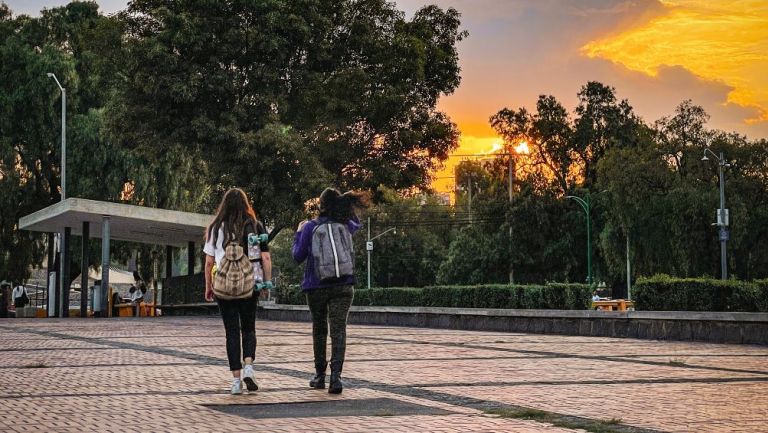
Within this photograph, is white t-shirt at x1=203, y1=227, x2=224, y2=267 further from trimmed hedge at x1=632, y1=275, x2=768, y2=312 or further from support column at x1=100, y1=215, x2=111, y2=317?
support column at x1=100, y1=215, x2=111, y2=317

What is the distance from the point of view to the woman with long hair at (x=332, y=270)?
9914 millimetres

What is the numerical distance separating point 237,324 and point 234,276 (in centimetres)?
47

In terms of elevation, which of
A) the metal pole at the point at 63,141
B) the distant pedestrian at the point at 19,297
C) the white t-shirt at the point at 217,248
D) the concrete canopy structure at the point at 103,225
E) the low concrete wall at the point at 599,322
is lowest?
the low concrete wall at the point at 599,322

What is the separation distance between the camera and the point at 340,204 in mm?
10125

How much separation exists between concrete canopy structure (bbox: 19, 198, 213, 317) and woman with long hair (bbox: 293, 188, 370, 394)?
23.9m

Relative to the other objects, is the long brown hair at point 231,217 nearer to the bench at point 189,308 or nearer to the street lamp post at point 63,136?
the bench at point 189,308

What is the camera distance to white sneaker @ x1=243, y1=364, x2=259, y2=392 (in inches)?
383

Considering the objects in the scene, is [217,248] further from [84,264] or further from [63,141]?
[63,141]

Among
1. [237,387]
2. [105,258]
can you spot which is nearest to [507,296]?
[105,258]

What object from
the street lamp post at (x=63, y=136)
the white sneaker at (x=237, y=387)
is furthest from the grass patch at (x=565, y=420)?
the street lamp post at (x=63, y=136)

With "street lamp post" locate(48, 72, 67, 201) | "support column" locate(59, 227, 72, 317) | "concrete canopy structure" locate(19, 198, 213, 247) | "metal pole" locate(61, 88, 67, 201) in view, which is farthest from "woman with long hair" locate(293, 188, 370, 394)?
"street lamp post" locate(48, 72, 67, 201)

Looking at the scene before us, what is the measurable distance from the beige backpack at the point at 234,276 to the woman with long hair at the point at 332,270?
0.50 metres

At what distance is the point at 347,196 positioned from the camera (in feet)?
33.2

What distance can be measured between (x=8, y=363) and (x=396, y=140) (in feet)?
97.9
